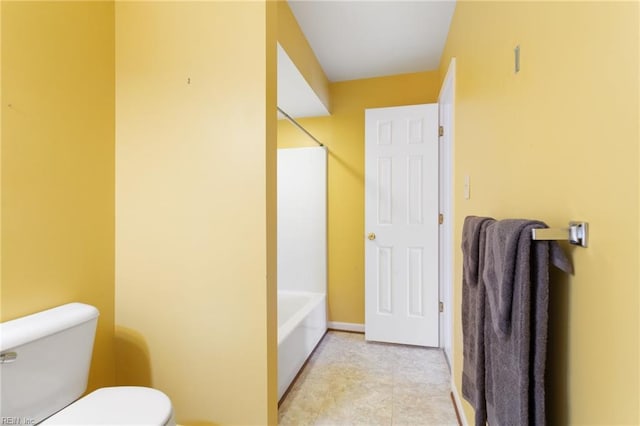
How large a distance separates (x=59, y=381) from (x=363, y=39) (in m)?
2.60

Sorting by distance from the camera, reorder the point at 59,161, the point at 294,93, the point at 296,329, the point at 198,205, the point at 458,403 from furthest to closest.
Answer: the point at 294,93
the point at 296,329
the point at 458,403
the point at 198,205
the point at 59,161

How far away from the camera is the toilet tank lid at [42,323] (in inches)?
37.6

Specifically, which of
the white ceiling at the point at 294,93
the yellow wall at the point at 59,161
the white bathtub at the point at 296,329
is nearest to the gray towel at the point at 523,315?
the white bathtub at the point at 296,329

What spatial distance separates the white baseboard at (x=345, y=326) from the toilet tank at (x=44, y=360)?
7.00 ft

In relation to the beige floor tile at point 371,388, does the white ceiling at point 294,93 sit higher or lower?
higher

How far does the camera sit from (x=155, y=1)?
55.7 inches

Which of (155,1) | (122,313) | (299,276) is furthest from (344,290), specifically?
(155,1)

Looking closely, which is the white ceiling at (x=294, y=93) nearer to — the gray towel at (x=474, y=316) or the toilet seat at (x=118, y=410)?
the gray towel at (x=474, y=316)

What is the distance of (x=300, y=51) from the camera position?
7.09ft

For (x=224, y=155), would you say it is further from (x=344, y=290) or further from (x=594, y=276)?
(x=344, y=290)

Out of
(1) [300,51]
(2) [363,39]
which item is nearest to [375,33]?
(2) [363,39]

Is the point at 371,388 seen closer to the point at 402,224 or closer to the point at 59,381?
the point at 402,224

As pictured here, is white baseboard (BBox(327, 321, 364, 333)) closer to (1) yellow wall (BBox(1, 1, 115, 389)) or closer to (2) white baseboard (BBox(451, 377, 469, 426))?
(2) white baseboard (BBox(451, 377, 469, 426))

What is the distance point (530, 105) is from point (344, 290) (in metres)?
2.40
